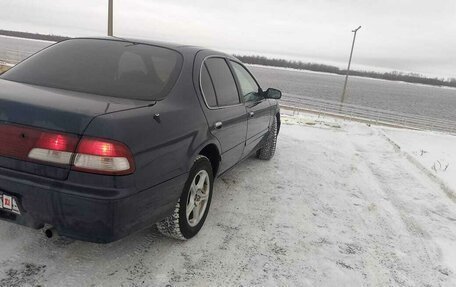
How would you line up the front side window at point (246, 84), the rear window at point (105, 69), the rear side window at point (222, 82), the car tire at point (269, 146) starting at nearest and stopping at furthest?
the rear window at point (105, 69) < the rear side window at point (222, 82) < the front side window at point (246, 84) < the car tire at point (269, 146)

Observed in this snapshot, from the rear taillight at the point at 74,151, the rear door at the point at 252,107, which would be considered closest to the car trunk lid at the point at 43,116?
the rear taillight at the point at 74,151

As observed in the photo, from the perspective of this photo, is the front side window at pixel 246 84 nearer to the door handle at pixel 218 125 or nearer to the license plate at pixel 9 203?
the door handle at pixel 218 125

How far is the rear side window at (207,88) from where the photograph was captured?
11.3ft

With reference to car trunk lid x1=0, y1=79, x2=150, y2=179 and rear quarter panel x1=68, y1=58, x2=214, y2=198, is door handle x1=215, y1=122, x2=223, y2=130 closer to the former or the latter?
rear quarter panel x1=68, y1=58, x2=214, y2=198

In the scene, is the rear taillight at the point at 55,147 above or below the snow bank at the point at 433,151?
above

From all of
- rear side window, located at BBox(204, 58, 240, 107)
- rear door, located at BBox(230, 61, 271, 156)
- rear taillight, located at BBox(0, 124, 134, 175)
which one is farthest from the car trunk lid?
rear door, located at BBox(230, 61, 271, 156)

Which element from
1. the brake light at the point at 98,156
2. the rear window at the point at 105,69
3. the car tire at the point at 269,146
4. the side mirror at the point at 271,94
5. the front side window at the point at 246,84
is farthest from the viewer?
the car tire at the point at 269,146

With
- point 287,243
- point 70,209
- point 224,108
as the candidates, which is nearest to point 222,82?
point 224,108

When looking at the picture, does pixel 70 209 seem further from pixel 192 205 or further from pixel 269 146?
pixel 269 146

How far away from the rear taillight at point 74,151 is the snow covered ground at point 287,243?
87 centimetres

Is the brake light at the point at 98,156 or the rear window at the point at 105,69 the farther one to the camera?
the rear window at the point at 105,69

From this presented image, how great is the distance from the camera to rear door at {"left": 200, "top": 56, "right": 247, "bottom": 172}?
3.48 metres

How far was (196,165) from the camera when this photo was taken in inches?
124

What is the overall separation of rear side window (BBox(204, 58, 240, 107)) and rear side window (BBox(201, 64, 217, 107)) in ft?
0.27
